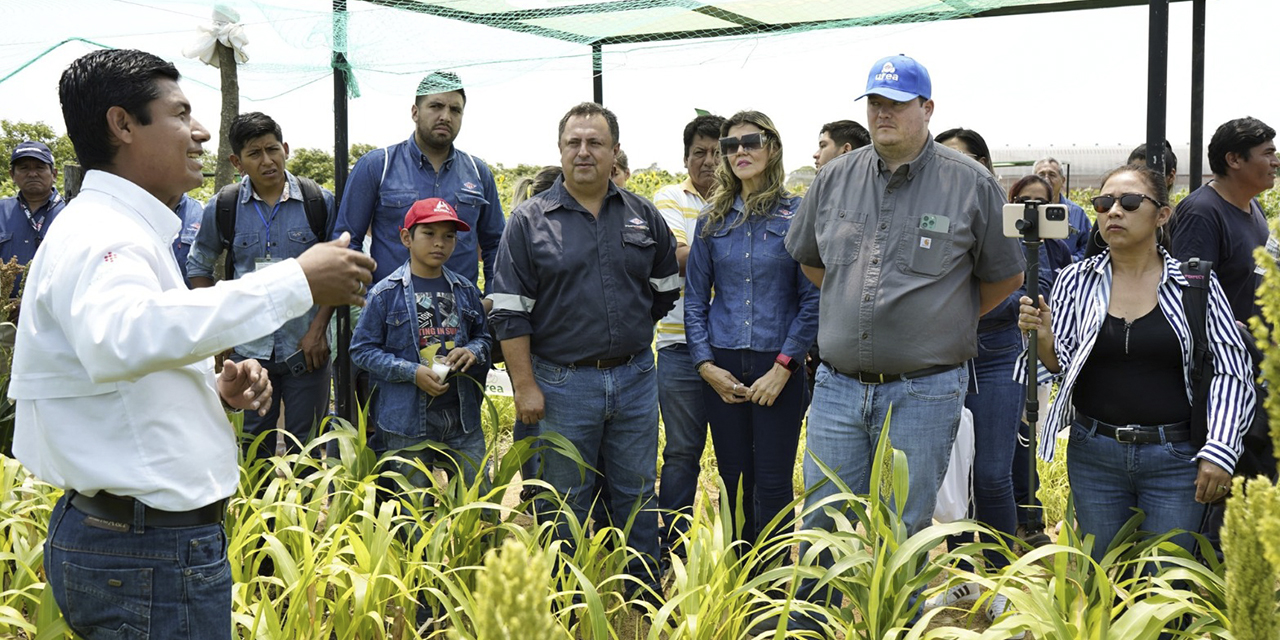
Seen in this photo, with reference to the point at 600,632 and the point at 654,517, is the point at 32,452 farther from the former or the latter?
the point at 654,517

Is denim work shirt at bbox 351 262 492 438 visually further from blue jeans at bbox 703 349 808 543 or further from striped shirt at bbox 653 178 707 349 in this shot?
blue jeans at bbox 703 349 808 543

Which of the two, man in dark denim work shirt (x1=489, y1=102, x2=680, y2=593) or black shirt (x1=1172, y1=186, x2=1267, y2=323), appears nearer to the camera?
man in dark denim work shirt (x1=489, y1=102, x2=680, y2=593)

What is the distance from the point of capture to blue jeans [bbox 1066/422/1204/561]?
9.83 ft

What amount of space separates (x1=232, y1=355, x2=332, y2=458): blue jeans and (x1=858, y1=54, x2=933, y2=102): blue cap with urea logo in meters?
2.68

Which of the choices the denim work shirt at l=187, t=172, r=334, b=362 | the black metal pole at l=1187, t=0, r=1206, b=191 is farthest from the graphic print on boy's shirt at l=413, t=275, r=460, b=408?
the black metal pole at l=1187, t=0, r=1206, b=191

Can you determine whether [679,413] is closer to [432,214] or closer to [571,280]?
[571,280]

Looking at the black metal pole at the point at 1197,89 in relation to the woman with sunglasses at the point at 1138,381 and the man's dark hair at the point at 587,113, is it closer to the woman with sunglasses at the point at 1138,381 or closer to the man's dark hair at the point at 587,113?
the woman with sunglasses at the point at 1138,381

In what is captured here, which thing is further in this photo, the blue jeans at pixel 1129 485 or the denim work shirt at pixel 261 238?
the denim work shirt at pixel 261 238

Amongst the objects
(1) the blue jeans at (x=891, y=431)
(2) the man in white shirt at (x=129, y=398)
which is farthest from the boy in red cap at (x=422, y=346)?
(2) the man in white shirt at (x=129, y=398)

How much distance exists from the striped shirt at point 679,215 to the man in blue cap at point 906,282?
0.98 m

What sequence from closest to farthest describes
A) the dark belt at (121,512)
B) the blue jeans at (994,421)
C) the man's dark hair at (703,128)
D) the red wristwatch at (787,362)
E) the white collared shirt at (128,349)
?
the white collared shirt at (128,349) < the dark belt at (121,512) < the red wristwatch at (787,362) < the blue jeans at (994,421) < the man's dark hair at (703,128)

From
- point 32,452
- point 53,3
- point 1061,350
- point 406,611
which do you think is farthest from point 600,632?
point 53,3

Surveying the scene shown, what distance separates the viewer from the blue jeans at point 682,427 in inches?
163

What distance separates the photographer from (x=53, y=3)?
4.81 m
